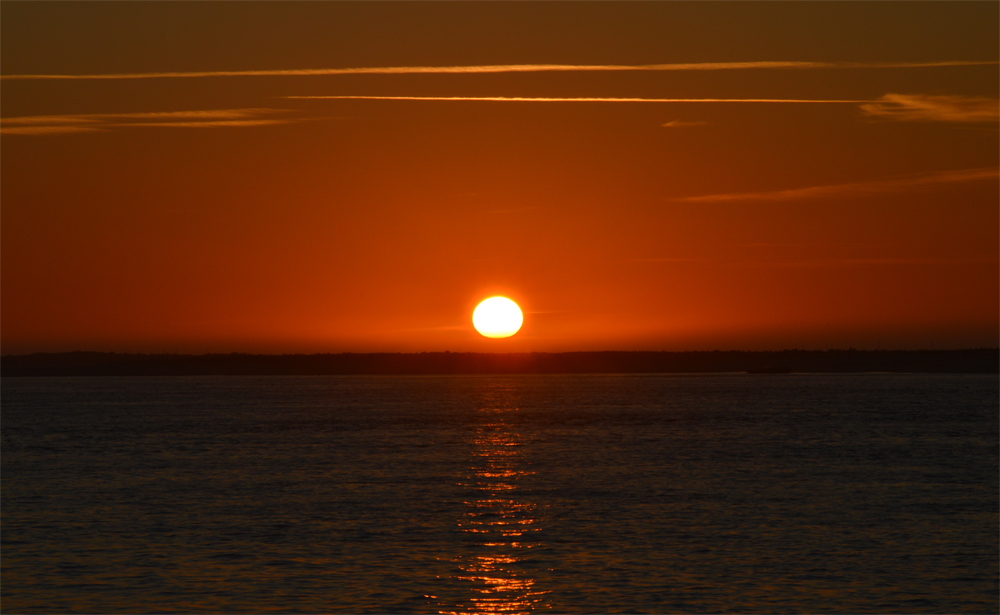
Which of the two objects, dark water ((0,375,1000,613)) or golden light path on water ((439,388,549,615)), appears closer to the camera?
golden light path on water ((439,388,549,615))

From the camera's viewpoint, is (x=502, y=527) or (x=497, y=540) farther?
(x=502, y=527)

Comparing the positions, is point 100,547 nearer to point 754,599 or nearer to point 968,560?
point 754,599

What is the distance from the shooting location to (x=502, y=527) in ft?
119

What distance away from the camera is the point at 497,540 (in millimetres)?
33719

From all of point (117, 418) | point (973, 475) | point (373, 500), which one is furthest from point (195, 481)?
point (117, 418)

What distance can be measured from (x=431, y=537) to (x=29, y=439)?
201ft

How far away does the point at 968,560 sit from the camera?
99.6 feet

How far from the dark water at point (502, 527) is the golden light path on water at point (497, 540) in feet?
0.35

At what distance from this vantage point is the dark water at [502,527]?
26359 millimetres

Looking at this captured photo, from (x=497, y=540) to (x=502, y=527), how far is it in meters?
2.60

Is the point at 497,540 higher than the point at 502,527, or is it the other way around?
the point at 502,527

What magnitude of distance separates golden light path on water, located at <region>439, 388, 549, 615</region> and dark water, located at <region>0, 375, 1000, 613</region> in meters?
0.11

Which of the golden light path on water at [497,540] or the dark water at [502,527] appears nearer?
the golden light path on water at [497,540]

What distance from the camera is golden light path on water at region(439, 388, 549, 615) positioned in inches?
1007
